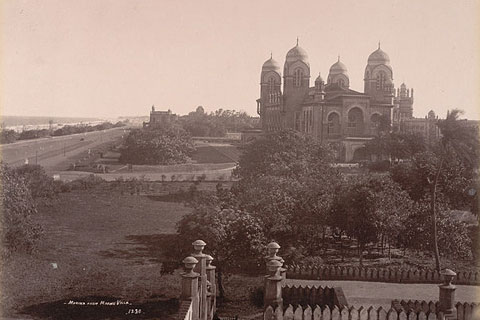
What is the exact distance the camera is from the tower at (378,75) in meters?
46.3

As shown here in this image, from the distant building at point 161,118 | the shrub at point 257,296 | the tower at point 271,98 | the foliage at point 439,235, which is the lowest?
the shrub at point 257,296

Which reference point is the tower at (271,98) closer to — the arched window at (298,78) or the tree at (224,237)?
the arched window at (298,78)

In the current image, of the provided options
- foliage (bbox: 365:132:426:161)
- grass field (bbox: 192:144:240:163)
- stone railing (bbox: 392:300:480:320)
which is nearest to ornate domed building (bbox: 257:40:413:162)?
foliage (bbox: 365:132:426:161)

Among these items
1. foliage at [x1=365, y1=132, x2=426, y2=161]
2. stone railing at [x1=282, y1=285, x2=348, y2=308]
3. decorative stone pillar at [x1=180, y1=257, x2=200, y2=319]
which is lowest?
stone railing at [x1=282, y1=285, x2=348, y2=308]

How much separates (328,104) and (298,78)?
22.6 feet

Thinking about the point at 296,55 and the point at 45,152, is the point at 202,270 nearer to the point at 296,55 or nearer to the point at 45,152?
the point at 45,152

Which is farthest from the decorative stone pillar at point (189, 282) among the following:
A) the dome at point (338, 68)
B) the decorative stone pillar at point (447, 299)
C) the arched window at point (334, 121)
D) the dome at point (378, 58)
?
the dome at point (338, 68)

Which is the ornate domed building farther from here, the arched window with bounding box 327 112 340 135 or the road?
the road

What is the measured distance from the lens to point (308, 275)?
1362 centimetres

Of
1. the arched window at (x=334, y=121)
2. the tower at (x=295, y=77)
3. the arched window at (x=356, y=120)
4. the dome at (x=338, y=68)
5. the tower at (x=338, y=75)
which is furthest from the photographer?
the dome at (x=338, y=68)

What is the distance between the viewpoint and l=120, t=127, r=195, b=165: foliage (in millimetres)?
27297

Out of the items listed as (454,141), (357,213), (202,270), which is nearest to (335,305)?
(202,270)

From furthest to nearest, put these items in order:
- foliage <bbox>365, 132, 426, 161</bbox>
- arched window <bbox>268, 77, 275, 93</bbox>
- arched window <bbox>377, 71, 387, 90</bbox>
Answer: arched window <bbox>268, 77, 275, 93</bbox>
arched window <bbox>377, 71, 387, 90</bbox>
foliage <bbox>365, 132, 426, 161</bbox>

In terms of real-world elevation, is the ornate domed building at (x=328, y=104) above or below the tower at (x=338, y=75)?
below
